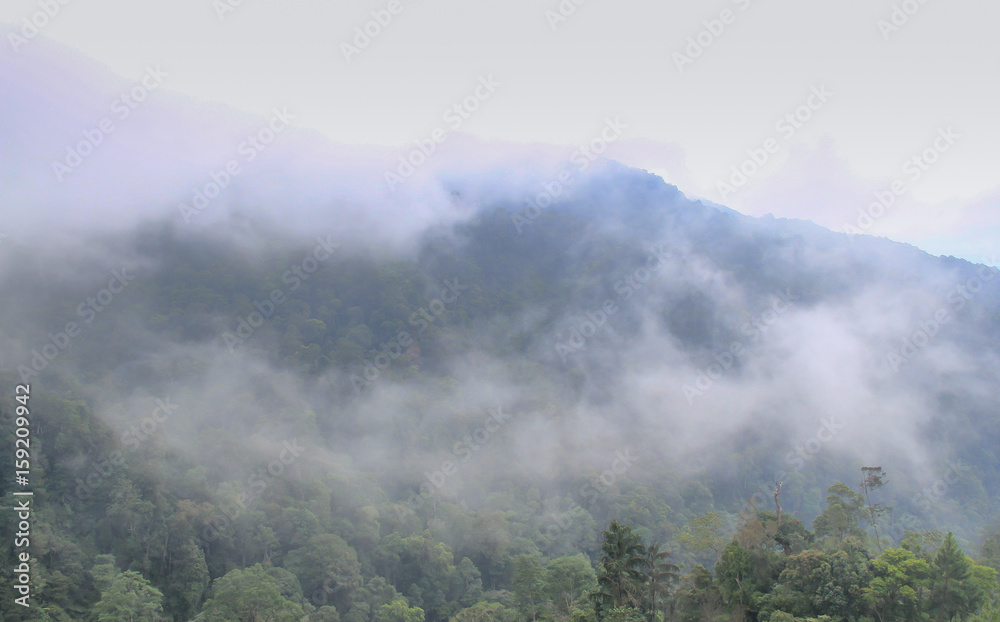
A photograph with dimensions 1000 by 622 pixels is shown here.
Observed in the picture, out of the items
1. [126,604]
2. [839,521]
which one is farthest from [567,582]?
[126,604]

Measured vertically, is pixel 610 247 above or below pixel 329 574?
above

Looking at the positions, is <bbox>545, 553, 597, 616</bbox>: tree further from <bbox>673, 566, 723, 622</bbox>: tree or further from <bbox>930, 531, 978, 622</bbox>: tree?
<bbox>930, 531, 978, 622</bbox>: tree

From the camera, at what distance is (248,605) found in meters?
39.5

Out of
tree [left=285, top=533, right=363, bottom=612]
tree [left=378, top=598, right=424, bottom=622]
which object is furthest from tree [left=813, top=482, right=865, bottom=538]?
tree [left=285, top=533, right=363, bottom=612]

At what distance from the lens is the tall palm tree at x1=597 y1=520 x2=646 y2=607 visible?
29642 mm

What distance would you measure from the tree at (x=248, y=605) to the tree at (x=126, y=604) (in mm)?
3653

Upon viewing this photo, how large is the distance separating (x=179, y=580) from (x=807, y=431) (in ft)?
352

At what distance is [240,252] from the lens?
140 meters

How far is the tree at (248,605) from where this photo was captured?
39062mm

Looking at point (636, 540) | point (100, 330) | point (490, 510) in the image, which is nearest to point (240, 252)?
point (100, 330)

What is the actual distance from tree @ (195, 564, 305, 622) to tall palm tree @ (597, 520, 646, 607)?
2410 cm

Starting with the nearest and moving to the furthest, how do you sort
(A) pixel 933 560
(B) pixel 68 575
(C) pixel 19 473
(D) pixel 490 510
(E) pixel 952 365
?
(A) pixel 933 560 < (B) pixel 68 575 < (C) pixel 19 473 < (D) pixel 490 510 < (E) pixel 952 365

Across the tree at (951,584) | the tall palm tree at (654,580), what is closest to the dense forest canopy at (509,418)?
the tree at (951,584)

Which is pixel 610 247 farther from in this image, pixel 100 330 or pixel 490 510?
pixel 100 330
